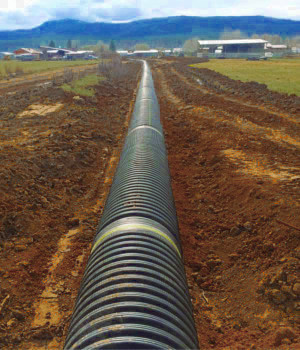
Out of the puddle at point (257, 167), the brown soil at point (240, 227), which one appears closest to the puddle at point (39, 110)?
the brown soil at point (240, 227)

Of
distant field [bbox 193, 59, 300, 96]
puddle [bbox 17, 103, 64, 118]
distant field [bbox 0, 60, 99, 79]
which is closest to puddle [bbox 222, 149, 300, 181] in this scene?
puddle [bbox 17, 103, 64, 118]

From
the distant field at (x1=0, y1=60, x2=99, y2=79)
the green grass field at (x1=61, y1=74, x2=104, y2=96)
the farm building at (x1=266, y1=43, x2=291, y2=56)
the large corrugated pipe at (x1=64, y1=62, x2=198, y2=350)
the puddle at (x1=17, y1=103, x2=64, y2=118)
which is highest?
the farm building at (x1=266, y1=43, x2=291, y2=56)

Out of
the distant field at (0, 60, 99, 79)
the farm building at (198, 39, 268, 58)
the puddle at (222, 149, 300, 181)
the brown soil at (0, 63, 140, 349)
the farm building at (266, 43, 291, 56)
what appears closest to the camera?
the brown soil at (0, 63, 140, 349)

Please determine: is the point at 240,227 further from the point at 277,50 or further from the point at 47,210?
the point at 277,50

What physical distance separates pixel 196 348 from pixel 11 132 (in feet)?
41.0

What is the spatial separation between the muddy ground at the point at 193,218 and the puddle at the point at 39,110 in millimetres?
742

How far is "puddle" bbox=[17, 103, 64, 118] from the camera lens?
16.7 m

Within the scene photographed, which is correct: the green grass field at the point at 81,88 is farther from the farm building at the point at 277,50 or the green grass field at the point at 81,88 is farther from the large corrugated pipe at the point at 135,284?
the farm building at the point at 277,50

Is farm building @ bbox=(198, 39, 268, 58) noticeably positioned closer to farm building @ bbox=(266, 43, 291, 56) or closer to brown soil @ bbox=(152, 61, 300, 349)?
farm building @ bbox=(266, 43, 291, 56)

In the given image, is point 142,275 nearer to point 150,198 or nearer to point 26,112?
point 150,198

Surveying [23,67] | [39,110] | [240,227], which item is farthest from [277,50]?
[240,227]

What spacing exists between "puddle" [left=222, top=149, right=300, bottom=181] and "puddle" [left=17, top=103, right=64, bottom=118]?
11.0 metres

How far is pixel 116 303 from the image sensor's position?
130 inches

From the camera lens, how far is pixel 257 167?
393 inches
